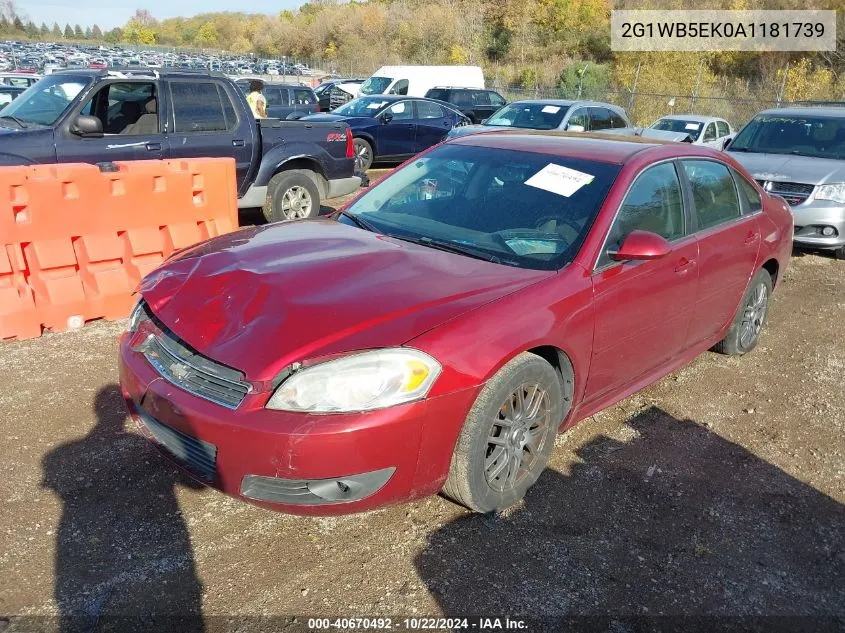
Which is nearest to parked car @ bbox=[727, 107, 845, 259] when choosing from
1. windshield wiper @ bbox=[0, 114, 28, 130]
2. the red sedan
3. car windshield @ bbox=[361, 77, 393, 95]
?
the red sedan

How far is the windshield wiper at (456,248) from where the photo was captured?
3.40 meters

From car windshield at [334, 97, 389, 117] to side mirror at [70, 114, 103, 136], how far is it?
864 cm

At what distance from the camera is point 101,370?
15.1 ft

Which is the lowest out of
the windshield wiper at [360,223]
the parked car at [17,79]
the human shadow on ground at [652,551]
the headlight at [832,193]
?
the human shadow on ground at [652,551]

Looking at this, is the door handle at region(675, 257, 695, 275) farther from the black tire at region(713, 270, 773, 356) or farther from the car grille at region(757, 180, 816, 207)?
the car grille at region(757, 180, 816, 207)

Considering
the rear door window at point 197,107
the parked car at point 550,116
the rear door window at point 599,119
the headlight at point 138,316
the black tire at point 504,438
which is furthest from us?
the rear door window at point 599,119

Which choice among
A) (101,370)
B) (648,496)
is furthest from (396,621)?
(101,370)

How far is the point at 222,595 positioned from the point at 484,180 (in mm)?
2511

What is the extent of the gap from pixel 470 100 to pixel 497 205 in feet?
60.1

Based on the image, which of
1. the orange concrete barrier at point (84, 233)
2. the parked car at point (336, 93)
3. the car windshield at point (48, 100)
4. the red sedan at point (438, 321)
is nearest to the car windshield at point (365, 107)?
the car windshield at point (48, 100)

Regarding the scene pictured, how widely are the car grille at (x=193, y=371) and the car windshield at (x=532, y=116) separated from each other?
10154mm

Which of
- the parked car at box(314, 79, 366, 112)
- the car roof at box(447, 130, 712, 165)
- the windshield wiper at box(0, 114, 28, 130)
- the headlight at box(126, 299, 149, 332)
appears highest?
the parked car at box(314, 79, 366, 112)

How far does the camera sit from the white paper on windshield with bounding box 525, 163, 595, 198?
12.2 ft

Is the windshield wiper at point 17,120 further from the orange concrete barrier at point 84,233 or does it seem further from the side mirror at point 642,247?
the side mirror at point 642,247
